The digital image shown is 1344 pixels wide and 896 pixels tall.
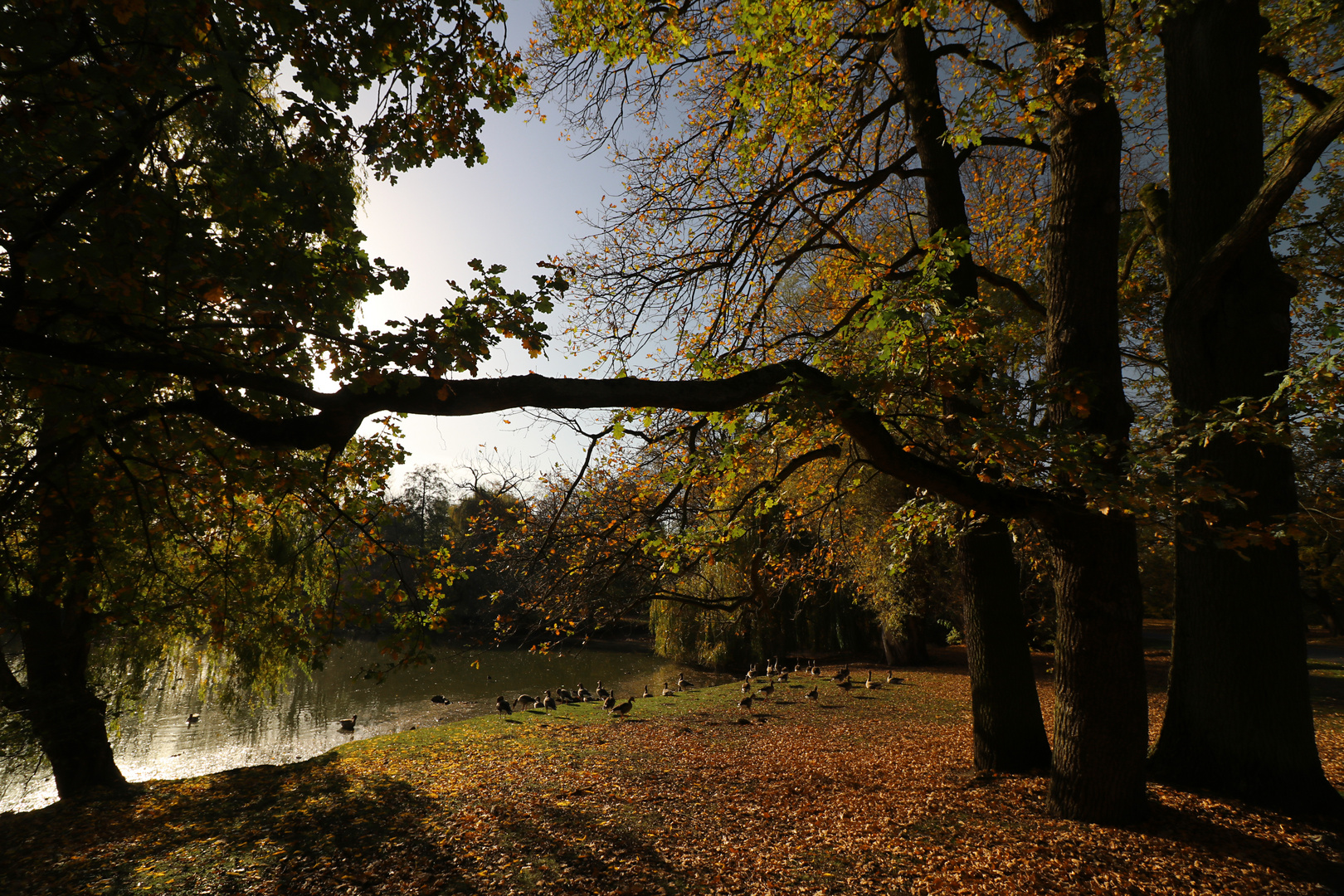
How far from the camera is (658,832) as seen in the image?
199 inches

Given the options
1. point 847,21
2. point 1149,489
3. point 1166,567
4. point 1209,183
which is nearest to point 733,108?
point 847,21

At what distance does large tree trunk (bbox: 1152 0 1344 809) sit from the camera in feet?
15.4

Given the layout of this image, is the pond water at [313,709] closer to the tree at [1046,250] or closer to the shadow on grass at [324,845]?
the shadow on grass at [324,845]

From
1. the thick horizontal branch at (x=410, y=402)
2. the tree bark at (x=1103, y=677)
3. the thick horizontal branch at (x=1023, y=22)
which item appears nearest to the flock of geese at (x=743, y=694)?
the tree bark at (x=1103, y=677)

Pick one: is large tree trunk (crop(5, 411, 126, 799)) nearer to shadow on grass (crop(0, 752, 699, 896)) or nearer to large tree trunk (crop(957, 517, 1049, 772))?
shadow on grass (crop(0, 752, 699, 896))

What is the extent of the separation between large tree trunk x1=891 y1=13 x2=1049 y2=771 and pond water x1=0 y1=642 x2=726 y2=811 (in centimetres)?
510

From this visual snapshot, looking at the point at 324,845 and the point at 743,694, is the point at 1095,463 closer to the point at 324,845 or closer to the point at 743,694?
the point at 324,845

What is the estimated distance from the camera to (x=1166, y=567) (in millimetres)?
18234

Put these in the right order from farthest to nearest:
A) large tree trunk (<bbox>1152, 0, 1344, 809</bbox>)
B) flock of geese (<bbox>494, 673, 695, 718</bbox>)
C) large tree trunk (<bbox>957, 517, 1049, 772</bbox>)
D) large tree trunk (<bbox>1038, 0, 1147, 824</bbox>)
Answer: flock of geese (<bbox>494, 673, 695, 718</bbox>)
large tree trunk (<bbox>957, 517, 1049, 772</bbox>)
large tree trunk (<bbox>1152, 0, 1344, 809</bbox>)
large tree trunk (<bbox>1038, 0, 1147, 824</bbox>)

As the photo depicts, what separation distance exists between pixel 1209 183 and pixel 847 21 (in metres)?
4.64

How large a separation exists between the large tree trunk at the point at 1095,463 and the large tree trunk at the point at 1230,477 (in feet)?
2.15

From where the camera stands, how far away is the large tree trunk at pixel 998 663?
596 cm

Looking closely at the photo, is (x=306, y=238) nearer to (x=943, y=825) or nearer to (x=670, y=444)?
(x=670, y=444)

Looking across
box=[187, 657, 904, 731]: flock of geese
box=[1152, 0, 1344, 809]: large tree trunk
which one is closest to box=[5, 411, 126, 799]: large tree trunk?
box=[187, 657, 904, 731]: flock of geese
